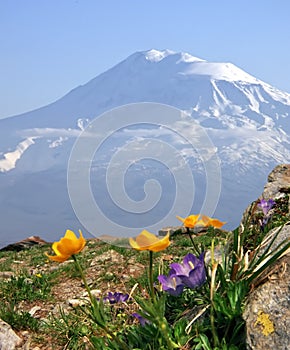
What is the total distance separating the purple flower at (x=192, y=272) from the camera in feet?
8.89

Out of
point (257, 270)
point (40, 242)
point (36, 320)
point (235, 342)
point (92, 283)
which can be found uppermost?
point (257, 270)

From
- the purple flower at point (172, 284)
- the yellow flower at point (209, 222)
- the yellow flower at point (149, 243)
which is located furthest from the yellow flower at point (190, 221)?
the purple flower at point (172, 284)

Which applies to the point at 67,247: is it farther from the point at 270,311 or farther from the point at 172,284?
the point at 270,311

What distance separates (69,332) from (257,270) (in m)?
2.01

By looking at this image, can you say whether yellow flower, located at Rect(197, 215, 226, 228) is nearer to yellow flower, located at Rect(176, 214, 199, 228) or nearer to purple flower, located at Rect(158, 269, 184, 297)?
yellow flower, located at Rect(176, 214, 199, 228)

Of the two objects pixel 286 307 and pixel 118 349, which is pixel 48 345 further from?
pixel 286 307

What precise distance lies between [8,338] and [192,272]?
2.34m

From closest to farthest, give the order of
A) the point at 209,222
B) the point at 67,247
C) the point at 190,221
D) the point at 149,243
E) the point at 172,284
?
the point at 149,243 → the point at 67,247 → the point at 190,221 → the point at 209,222 → the point at 172,284

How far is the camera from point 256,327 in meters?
2.54

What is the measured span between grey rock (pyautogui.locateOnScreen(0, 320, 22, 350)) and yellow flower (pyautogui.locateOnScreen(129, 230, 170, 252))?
270 centimetres

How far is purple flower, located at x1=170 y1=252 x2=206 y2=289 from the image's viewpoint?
2.71 meters

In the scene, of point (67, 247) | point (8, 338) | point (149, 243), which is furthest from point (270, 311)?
point (8, 338)

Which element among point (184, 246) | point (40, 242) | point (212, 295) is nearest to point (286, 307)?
point (212, 295)

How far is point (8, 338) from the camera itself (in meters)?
4.29
